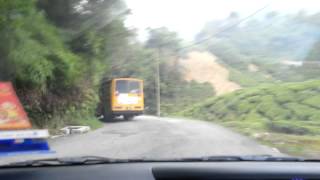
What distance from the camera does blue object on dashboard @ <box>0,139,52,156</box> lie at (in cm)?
245

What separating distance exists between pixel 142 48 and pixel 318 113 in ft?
3.47

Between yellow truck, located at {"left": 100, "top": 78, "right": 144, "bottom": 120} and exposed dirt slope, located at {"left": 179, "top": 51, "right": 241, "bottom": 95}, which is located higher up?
exposed dirt slope, located at {"left": 179, "top": 51, "right": 241, "bottom": 95}

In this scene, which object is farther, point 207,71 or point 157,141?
point 207,71

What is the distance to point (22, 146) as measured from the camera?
250 cm

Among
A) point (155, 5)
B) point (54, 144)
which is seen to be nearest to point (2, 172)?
point (54, 144)

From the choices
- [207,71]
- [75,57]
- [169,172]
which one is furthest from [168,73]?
[169,172]

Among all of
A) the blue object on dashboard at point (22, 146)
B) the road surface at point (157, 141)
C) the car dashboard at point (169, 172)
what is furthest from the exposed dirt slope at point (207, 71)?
the blue object on dashboard at point (22, 146)

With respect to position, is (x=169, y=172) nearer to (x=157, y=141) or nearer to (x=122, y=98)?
(x=157, y=141)

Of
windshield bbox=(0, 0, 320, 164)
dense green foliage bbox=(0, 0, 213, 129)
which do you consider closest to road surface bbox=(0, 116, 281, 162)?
windshield bbox=(0, 0, 320, 164)

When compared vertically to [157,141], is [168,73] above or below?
above

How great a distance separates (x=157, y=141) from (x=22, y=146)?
73cm

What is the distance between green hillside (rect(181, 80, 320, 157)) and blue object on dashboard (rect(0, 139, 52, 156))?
876 mm

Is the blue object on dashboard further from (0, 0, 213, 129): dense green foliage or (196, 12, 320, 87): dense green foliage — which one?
(196, 12, 320, 87): dense green foliage

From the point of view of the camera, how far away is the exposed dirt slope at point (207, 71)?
3021 mm
